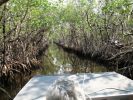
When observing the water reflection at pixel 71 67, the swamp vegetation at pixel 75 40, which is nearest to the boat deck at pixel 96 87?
the swamp vegetation at pixel 75 40

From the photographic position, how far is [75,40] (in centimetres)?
2761

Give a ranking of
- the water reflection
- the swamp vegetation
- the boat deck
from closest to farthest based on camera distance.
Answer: the boat deck
the swamp vegetation
the water reflection

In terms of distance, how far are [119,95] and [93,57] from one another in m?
16.3

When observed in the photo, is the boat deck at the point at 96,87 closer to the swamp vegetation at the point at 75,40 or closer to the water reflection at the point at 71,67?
the swamp vegetation at the point at 75,40

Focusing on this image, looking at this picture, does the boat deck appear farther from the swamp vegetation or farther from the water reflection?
the water reflection

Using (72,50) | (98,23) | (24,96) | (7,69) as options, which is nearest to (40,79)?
(24,96)

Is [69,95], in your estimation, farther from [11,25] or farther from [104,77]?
[11,25]

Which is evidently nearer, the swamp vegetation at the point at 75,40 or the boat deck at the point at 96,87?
the boat deck at the point at 96,87

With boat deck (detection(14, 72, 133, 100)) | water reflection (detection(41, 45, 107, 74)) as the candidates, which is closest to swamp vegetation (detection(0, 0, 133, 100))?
water reflection (detection(41, 45, 107, 74))

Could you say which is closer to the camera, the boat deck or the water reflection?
the boat deck

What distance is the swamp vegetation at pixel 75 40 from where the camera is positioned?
33.2 ft

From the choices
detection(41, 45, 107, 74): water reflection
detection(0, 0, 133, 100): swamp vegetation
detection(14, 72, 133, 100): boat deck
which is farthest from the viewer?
detection(41, 45, 107, 74): water reflection

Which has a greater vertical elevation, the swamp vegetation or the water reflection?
the swamp vegetation

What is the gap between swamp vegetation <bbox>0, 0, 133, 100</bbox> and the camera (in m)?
10.1
